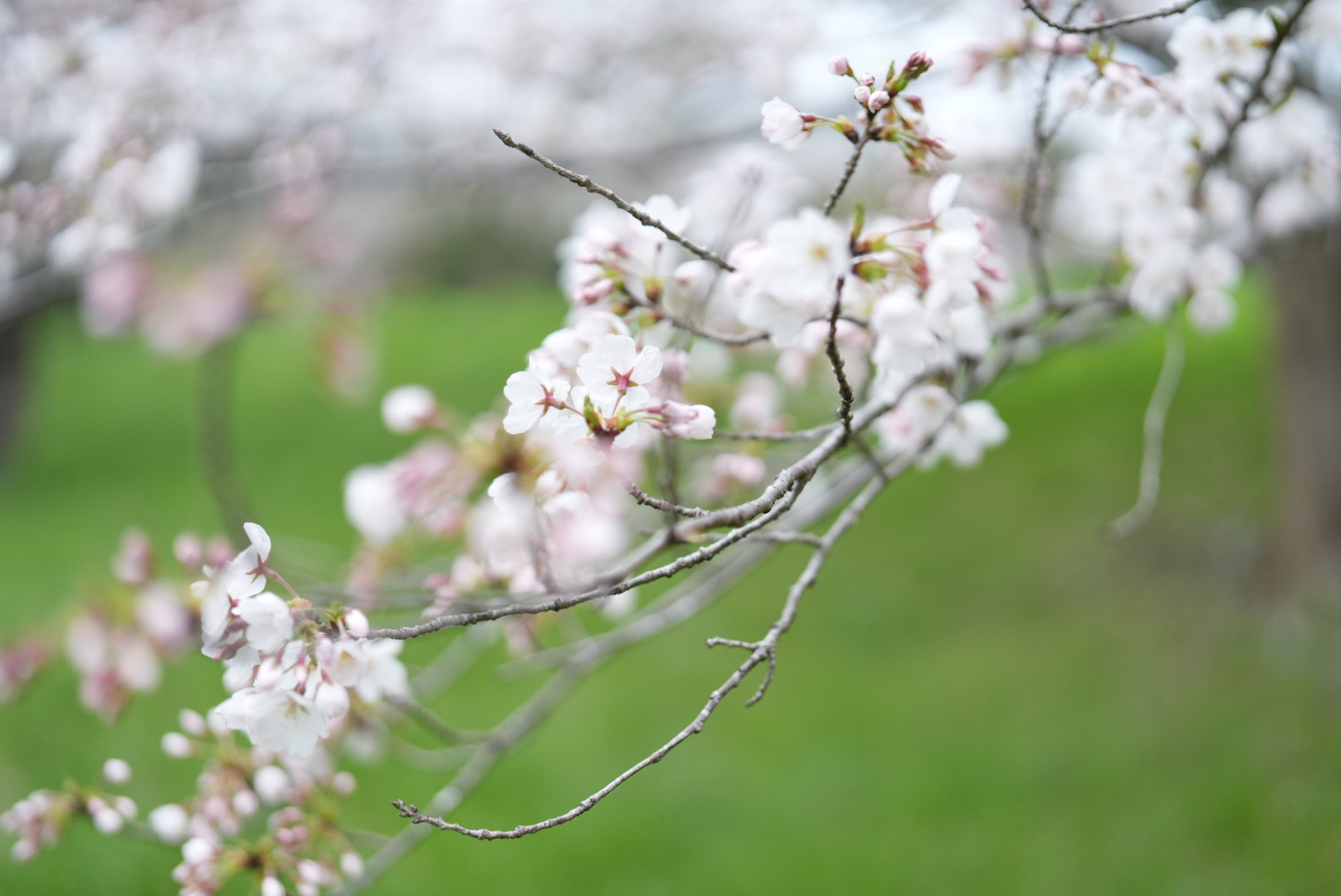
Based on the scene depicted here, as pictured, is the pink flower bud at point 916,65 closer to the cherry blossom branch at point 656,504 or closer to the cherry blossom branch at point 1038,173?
the cherry blossom branch at point 1038,173

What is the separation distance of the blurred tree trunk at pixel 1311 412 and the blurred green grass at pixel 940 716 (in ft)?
0.70

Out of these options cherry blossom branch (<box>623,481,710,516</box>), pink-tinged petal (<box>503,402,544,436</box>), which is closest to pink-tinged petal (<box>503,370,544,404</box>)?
pink-tinged petal (<box>503,402,544,436</box>)

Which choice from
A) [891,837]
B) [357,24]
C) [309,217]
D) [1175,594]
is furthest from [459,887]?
[357,24]

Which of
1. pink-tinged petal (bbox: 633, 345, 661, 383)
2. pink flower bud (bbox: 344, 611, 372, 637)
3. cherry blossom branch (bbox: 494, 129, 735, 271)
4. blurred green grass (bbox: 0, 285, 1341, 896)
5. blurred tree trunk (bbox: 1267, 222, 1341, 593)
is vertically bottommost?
blurred green grass (bbox: 0, 285, 1341, 896)

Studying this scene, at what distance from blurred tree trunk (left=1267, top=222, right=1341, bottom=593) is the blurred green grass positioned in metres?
Answer: 0.21

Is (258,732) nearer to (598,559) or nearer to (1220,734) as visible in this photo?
(598,559)

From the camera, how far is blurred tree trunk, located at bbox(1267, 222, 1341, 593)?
3699 millimetres

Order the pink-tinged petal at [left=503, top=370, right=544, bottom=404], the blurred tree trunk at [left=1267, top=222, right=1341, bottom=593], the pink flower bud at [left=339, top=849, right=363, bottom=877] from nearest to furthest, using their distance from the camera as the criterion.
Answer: the pink-tinged petal at [left=503, top=370, right=544, bottom=404]
the pink flower bud at [left=339, top=849, right=363, bottom=877]
the blurred tree trunk at [left=1267, top=222, right=1341, bottom=593]

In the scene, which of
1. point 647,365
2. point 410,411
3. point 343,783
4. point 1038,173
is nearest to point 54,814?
point 343,783

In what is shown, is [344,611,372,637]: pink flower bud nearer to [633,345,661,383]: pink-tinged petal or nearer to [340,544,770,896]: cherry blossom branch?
[633,345,661,383]: pink-tinged petal

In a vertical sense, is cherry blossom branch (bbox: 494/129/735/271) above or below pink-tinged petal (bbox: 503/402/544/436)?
above

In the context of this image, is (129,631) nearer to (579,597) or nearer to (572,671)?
(572,671)

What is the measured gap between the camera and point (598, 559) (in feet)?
3.70

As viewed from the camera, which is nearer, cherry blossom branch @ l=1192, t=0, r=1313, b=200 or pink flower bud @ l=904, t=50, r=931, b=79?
pink flower bud @ l=904, t=50, r=931, b=79
